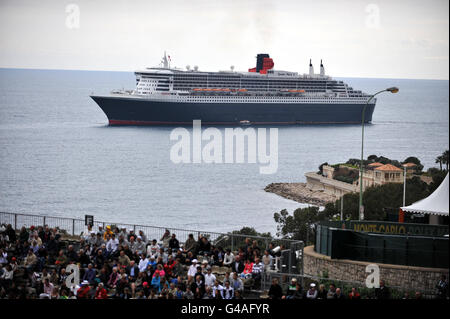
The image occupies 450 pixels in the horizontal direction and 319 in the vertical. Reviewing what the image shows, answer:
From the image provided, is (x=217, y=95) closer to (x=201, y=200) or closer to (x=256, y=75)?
(x=256, y=75)

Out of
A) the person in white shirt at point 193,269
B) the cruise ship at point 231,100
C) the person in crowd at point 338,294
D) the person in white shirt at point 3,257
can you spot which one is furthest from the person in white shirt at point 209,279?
the cruise ship at point 231,100

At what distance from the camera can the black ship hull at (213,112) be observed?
11356 centimetres

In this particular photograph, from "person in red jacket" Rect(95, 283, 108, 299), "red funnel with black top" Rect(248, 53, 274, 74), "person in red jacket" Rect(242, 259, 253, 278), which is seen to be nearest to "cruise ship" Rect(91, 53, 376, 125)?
"red funnel with black top" Rect(248, 53, 274, 74)

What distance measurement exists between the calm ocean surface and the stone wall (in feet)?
121

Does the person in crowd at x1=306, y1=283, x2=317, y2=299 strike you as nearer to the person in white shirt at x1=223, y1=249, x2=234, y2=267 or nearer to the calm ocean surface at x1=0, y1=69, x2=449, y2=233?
the person in white shirt at x1=223, y1=249, x2=234, y2=267

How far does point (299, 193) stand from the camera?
68.8m

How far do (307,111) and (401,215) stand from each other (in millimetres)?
103091

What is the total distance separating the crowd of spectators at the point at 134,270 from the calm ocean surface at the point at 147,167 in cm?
3551

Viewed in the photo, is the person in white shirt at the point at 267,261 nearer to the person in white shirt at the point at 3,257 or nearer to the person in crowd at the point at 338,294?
the person in crowd at the point at 338,294

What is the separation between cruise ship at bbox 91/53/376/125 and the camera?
11412 cm

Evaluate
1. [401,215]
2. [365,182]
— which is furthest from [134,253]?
[365,182]

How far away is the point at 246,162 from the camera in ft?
309

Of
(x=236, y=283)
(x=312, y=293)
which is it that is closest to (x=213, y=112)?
(x=236, y=283)

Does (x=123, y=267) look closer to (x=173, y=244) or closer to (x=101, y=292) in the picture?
(x=101, y=292)
